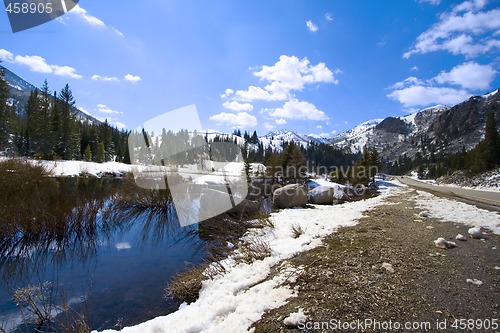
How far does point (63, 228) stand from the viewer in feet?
27.5

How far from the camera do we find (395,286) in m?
3.60

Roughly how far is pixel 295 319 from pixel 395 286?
1.73 metres

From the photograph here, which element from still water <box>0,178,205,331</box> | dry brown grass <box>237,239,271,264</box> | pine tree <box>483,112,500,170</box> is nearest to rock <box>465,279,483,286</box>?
dry brown grass <box>237,239,271,264</box>

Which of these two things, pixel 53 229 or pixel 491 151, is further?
pixel 491 151

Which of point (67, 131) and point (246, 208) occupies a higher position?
point (67, 131)

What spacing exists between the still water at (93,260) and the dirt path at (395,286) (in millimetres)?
3182

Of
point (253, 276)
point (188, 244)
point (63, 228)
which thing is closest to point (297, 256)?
point (253, 276)

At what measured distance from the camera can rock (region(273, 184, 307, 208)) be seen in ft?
54.1

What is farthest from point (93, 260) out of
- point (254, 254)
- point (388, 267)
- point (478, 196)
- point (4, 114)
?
point (4, 114)

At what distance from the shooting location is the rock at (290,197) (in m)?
16.5

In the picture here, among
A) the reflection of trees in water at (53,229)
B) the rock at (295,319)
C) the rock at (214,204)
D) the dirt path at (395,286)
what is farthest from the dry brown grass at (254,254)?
the rock at (214,204)

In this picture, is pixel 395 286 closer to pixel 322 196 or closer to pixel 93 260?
pixel 93 260

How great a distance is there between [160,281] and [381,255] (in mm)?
5278

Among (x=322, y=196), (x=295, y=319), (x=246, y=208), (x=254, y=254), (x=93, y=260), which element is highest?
(x=295, y=319)
